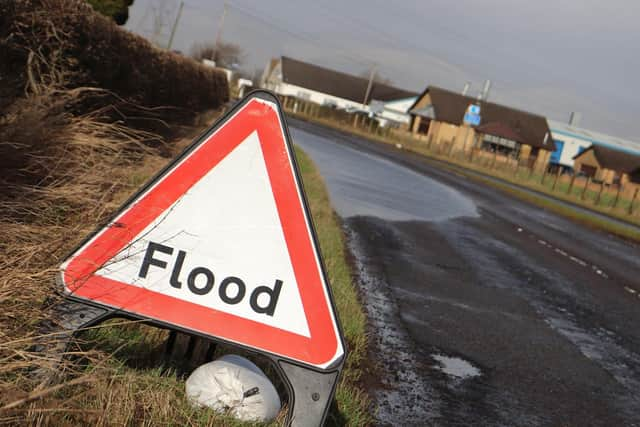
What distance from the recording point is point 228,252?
285cm

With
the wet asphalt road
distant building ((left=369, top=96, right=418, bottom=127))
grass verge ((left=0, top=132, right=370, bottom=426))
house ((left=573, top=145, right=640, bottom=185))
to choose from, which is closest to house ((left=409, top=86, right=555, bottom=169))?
house ((left=573, top=145, right=640, bottom=185))

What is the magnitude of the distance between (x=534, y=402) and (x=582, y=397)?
24.4 inches

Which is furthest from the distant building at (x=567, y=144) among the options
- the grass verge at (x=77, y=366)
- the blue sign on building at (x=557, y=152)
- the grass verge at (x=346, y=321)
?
the grass verge at (x=77, y=366)

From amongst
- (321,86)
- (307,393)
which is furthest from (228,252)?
(321,86)

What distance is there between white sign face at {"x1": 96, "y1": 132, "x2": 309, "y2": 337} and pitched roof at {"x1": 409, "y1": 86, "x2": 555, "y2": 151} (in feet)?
266

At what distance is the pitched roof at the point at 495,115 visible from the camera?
273ft

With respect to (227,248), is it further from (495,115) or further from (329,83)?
(329,83)

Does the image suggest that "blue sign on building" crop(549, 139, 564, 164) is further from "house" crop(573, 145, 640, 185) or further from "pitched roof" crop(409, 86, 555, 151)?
"pitched roof" crop(409, 86, 555, 151)

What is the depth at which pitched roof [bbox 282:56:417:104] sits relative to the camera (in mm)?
114562

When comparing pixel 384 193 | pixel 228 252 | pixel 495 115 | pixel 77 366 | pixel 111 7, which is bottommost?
pixel 384 193

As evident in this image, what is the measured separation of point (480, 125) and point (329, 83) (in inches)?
1570

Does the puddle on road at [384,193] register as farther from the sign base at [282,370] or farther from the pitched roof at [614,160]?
the pitched roof at [614,160]

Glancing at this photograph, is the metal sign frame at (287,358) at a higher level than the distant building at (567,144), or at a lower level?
lower

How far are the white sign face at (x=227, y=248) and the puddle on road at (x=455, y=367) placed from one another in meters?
3.59
